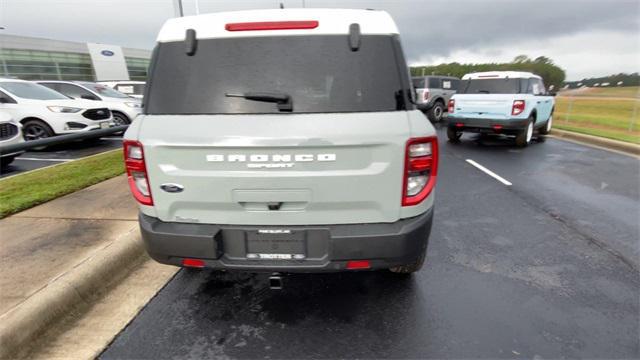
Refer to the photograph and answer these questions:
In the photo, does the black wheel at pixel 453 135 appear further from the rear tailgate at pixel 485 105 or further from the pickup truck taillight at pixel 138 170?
the pickup truck taillight at pixel 138 170

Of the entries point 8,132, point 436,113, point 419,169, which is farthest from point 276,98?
point 436,113

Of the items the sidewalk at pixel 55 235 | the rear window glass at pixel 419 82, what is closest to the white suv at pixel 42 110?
the sidewalk at pixel 55 235

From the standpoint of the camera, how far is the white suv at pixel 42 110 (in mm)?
9266

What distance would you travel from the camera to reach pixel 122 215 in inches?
Result: 177

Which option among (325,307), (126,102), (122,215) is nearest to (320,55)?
(325,307)

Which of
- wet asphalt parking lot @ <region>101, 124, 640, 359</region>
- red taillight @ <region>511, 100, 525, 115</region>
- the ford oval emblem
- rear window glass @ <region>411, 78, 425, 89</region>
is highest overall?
rear window glass @ <region>411, 78, 425, 89</region>

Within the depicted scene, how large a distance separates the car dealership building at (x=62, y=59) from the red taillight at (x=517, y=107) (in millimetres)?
44192

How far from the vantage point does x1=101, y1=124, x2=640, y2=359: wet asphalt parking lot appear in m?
2.50

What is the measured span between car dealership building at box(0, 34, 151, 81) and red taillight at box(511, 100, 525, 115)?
145ft

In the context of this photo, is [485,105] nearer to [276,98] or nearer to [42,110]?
[276,98]

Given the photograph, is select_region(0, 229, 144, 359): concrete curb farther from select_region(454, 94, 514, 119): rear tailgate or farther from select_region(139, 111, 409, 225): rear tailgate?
select_region(454, 94, 514, 119): rear tailgate

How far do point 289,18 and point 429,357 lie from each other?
2341mm

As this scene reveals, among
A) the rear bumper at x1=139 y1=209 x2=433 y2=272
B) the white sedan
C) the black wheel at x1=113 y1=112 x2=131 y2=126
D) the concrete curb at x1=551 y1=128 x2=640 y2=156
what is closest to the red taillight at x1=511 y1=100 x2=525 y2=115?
the concrete curb at x1=551 y1=128 x2=640 y2=156

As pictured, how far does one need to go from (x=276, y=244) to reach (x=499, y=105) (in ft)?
28.6
